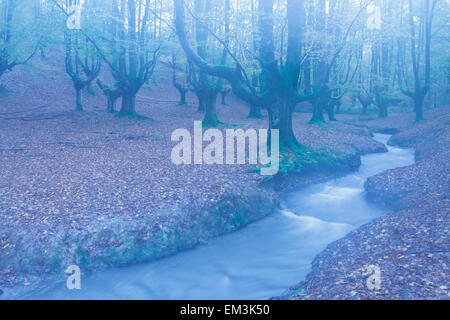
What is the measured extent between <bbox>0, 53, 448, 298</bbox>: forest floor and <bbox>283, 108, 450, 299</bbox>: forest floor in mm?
283

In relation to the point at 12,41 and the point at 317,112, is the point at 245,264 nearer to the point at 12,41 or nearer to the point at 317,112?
the point at 12,41

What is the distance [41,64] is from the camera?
31.9m

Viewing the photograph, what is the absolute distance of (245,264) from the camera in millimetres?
7266

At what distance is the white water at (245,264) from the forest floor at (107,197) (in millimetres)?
333

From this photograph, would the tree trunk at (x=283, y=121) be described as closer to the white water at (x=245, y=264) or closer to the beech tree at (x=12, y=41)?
the white water at (x=245, y=264)


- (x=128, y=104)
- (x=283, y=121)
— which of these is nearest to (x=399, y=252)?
(x=283, y=121)

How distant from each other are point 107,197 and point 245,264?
367 centimetres

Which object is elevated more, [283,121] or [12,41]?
[12,41]

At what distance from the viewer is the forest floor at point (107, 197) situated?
21.3 feet

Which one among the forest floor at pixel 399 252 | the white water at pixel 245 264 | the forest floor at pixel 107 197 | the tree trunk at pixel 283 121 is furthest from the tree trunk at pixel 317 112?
the white water at pixel 245 264

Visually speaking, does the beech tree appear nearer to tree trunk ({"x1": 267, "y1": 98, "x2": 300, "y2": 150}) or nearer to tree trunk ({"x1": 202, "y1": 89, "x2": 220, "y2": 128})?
tree trunk ({"x1": 202, "y1": 89, "x2": 220, "y2": 128})

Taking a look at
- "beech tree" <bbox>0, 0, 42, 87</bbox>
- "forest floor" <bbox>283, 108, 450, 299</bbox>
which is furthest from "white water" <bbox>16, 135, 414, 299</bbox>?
"beech tree" <bbox>0, 0, 42, 87</bbox>

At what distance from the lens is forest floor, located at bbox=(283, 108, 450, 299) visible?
4641 mm

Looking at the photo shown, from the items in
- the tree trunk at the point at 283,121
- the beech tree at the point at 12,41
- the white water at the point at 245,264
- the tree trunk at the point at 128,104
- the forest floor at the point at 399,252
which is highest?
the beech tree at the point at 12,41
